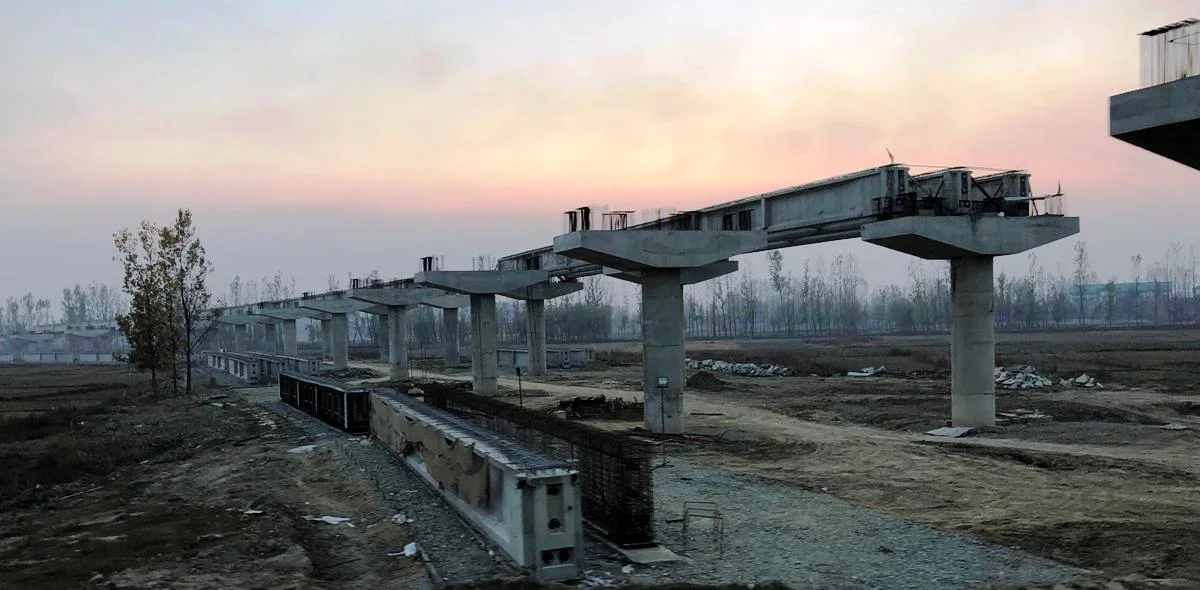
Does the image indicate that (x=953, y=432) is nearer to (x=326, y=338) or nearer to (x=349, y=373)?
(x=349, y=373)

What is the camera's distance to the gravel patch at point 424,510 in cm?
1156

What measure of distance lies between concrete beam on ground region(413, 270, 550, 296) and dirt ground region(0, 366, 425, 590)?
14.8 metres

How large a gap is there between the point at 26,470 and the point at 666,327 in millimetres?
17910

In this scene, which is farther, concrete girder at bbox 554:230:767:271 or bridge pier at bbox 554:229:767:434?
bridge pier at bbox 554:229:767:434

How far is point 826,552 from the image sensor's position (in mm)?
12234

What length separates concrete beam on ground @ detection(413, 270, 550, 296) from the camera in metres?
44.6

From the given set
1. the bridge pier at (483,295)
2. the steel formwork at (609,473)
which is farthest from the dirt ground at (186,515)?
the bridge pier at (483,295)

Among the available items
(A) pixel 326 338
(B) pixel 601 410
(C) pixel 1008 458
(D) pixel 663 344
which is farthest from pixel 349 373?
(C) pixel 1008 458

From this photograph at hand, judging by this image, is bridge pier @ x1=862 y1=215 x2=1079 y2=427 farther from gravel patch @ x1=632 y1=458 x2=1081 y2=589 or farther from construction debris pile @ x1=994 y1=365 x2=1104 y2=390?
construction debris pile @ x1=994 y1=365 x2=1104 y2=390

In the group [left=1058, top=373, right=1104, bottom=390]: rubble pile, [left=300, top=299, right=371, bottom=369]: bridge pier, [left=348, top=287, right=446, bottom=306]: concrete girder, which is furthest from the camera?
[left=300, top=299, right=371, bottom=369]: bridge pier

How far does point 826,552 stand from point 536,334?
1951 inches

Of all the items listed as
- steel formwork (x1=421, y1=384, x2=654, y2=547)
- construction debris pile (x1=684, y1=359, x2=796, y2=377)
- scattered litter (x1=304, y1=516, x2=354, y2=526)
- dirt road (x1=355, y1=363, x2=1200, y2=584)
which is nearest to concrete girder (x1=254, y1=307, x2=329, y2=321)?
construction debris pile (x1=684, y1=359, x2=796, y2=377)

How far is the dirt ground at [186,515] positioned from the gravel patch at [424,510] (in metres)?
0.41

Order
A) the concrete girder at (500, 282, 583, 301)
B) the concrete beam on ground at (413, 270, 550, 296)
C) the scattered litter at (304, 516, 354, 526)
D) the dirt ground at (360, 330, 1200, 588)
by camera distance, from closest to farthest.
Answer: the dirt ground at (360, 330, 1200, 588) < the scattered litter at (304, 516, 354, 526) < the concrete beam on ground at (413, 270, 550, 296) < the concrete girder at (500, 282, 583, 301)
